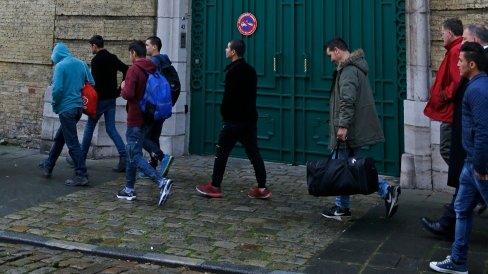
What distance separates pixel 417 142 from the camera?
864 cm

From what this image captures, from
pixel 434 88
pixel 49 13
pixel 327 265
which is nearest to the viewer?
pixel 327 265

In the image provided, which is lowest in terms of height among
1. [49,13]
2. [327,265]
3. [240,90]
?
[327,265]

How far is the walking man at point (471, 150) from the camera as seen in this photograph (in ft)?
16.4

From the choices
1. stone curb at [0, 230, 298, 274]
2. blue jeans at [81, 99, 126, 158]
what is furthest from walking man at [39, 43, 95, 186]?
stone curb at [0, 230, 298, 274]

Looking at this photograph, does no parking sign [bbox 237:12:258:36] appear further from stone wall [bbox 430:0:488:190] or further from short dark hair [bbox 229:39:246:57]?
stone wall [bbox 430:0:488:190]

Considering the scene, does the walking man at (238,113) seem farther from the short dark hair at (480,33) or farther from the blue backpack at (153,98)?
the short dark hair at (480,33)

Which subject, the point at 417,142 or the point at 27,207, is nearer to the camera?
the point at 27,207

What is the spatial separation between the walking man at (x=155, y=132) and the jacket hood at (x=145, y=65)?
245 mm

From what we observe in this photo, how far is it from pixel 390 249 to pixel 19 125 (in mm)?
7696

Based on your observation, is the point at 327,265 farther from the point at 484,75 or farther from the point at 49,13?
the point at 49,13

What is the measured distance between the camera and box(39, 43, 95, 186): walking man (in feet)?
27.6

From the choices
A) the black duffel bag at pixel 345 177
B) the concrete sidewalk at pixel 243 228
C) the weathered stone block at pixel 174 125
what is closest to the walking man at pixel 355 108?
the black duffel bag at pixel 345 177

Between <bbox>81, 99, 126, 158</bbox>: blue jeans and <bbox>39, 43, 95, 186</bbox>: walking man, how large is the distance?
1.97 feet

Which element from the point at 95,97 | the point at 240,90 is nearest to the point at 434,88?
the point at 240,90
